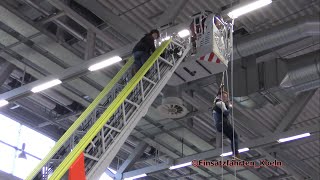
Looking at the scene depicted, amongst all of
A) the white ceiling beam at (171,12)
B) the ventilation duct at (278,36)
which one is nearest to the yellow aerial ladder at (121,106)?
the ventilation duct at (278,36)

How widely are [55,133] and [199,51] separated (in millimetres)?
12325

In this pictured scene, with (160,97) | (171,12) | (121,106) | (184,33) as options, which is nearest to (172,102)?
(160,97)

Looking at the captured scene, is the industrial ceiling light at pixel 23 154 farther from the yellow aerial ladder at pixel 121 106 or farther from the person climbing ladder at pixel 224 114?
the person climbing ladder at pixel 224 114

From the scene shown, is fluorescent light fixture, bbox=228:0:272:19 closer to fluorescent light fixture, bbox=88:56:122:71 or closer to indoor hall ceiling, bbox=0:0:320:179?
indoor hall ceiling, bbox=0:0:320:179

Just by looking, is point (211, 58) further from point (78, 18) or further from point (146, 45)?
point (78, 18)

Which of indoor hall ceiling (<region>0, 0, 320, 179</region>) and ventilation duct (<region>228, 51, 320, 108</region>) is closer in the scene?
ventilation duct (<region>228, 51, 320, 108</region>)

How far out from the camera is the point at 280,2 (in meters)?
15.6

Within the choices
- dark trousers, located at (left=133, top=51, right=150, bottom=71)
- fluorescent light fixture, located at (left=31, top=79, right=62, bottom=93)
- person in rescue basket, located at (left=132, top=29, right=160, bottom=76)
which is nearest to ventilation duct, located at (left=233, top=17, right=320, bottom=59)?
person in rescue basket, located at (left=132, top=29, right=160, bottom=76)

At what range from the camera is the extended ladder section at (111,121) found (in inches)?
386

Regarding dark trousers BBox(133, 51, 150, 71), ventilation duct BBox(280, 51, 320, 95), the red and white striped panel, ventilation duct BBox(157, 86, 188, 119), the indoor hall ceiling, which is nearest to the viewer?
the red and white striped panel

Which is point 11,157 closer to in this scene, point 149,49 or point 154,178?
point 154,178

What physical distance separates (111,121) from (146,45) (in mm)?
3721

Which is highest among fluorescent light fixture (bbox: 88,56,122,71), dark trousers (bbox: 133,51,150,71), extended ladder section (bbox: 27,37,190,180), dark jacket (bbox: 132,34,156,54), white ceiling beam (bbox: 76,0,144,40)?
white ceiling beam (bbox: 76,0,144,40)

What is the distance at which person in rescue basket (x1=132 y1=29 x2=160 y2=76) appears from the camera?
44.3 feet
